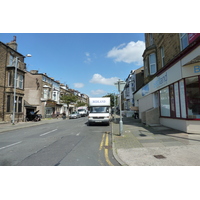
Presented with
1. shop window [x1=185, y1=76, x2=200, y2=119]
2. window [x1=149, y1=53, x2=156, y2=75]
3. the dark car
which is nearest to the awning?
shop window [x1=185, y1=76, x2=200, y2=119]

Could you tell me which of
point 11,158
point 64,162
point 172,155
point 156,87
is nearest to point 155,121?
point 156,87

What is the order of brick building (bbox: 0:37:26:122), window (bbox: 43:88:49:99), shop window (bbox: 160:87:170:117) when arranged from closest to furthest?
1. shop window (bbox: 160:87:170:117)
2. brick building (bbox: 0:37:26:122)
3. window (bbox: 43:88:49:99)

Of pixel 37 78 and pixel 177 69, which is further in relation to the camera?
pixel 37 78

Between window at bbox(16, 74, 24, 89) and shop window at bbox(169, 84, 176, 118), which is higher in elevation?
window at bbox(16, 74, 24, 89)

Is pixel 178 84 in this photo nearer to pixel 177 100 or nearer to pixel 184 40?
pixel 177 100

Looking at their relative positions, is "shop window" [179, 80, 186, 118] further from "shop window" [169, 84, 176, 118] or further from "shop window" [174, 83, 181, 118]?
"shop window" [169, 84, 176, 118]

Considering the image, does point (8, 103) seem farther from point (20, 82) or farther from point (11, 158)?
point (11, 158)

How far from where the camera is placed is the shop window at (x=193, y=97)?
8.71m

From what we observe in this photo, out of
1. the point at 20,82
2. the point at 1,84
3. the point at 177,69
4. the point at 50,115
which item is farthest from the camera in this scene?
the point at 50,115

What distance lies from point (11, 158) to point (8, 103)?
Answer: 64.0 ft

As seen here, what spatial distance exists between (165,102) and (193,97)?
3399 mm

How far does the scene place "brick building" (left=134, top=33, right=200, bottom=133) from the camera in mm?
8531

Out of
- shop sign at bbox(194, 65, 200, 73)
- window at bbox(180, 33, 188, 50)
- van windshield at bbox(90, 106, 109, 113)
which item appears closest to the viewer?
shop sign at bbox(194, 65, 200, 73)

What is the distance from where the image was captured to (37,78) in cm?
3309
